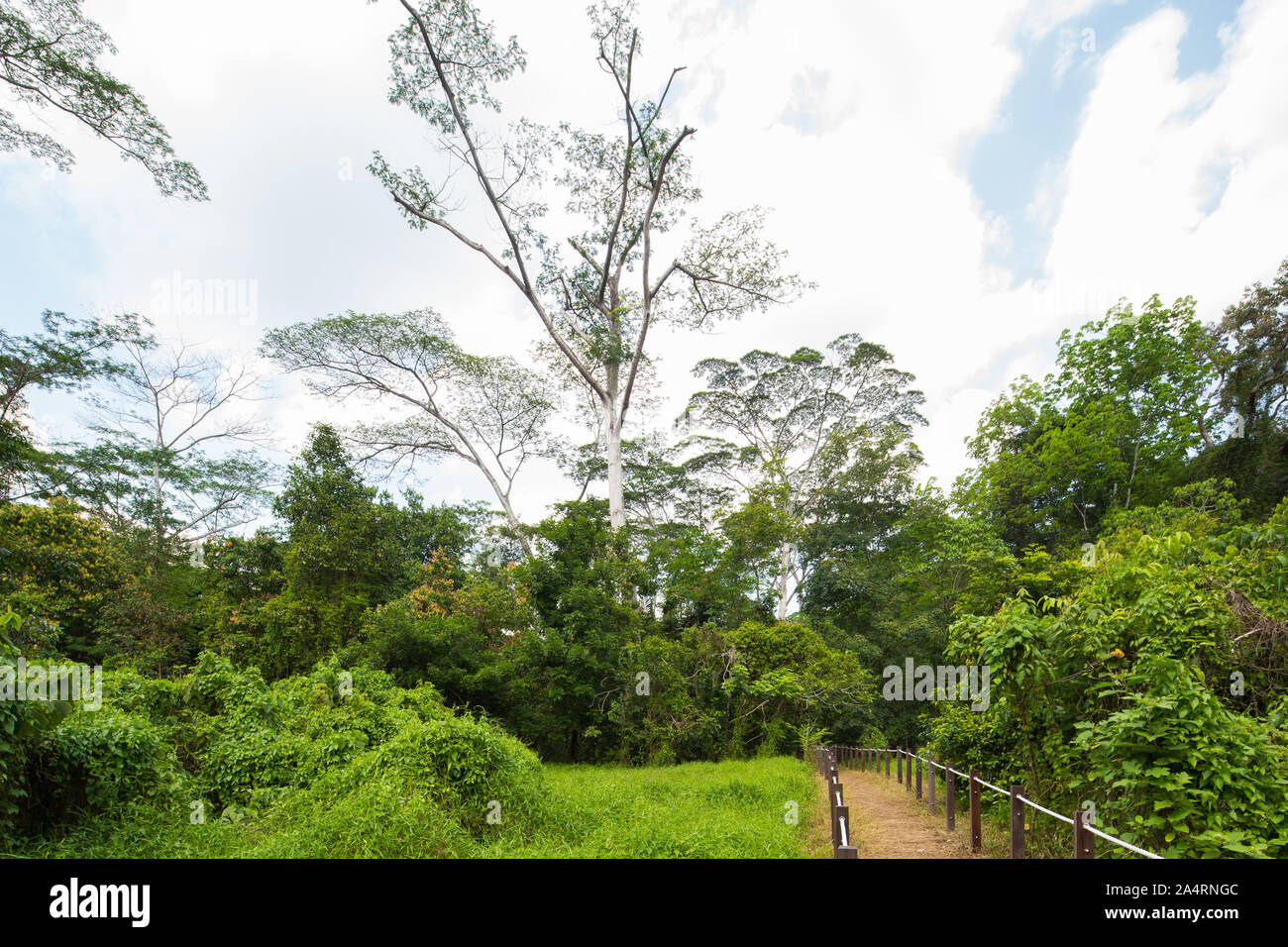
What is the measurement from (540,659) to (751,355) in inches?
697

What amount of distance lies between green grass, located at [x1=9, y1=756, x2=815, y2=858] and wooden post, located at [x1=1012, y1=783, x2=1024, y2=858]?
6.29 feet

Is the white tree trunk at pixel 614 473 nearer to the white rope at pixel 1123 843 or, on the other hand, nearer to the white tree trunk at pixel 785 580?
the white tree trunk at pixel 785 580

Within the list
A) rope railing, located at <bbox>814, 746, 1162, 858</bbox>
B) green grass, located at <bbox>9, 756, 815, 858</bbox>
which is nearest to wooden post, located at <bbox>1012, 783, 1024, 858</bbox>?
rope railing, located at <bbox>814, 746, 1162, 858</bbox>

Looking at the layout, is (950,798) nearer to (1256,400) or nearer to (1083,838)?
(1083,838)

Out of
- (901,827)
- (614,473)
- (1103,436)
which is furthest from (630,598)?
(1103,436)

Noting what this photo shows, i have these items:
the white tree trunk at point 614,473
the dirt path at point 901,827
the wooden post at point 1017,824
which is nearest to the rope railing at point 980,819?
the wooden post at point 1017,824

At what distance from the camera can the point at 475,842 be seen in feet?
21.2

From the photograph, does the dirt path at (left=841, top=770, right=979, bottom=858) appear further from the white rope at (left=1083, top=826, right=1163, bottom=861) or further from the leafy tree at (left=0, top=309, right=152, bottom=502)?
the leafy tree at (left=0, top=309, right=152, bottom=502)

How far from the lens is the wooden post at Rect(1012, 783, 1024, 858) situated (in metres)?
5.28

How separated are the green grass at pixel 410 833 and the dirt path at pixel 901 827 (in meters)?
0.79

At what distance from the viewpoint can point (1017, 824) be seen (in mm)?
5340
